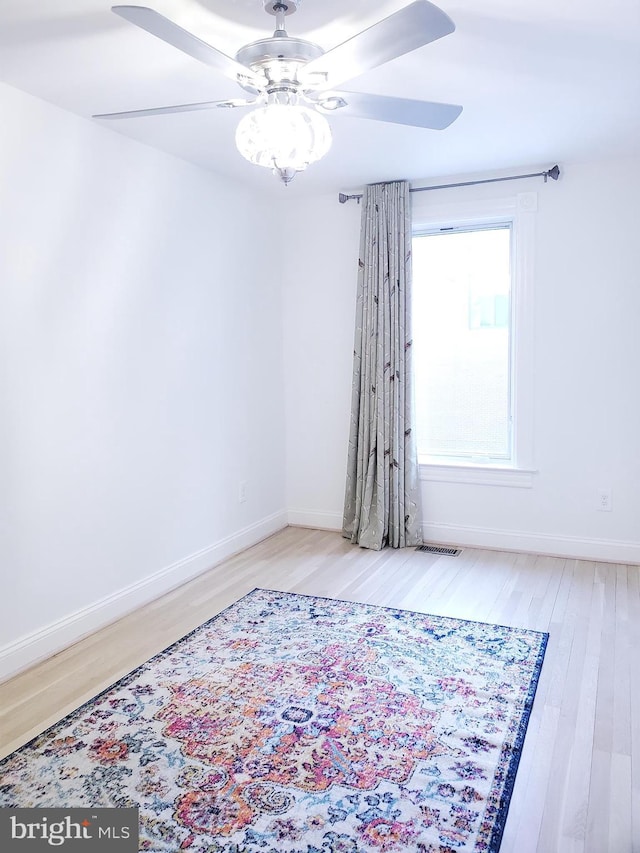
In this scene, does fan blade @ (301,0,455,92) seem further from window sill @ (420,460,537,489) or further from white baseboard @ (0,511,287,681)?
window sill @ (420,460,537,489)

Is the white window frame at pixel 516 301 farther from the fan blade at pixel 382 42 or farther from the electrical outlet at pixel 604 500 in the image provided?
the fan blade at pixel 382 42

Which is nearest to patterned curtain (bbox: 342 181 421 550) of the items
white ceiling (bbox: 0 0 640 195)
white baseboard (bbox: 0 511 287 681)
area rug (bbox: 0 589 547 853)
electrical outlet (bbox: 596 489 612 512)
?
white ceiling (bbox: 0 0 640 195)

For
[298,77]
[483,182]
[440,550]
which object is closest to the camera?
[298,77]

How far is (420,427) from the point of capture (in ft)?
15.1

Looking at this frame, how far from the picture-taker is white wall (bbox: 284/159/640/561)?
153 inches

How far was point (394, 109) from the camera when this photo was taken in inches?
86.0

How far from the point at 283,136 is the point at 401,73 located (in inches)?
36.3

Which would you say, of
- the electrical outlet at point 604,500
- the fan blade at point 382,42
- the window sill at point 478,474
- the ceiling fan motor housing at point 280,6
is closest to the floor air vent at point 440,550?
the window sill at point 478,474

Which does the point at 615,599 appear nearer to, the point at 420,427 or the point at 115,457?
the point at 420,427

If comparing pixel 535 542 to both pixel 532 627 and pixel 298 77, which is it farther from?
pixel 298 77

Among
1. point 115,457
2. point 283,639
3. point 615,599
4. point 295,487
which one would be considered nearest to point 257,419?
point 295,487

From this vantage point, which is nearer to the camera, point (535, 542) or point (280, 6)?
point (280, 6)

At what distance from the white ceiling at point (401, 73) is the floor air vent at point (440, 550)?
2.41 m

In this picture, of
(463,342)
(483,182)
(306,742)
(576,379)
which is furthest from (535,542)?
(306,742)
